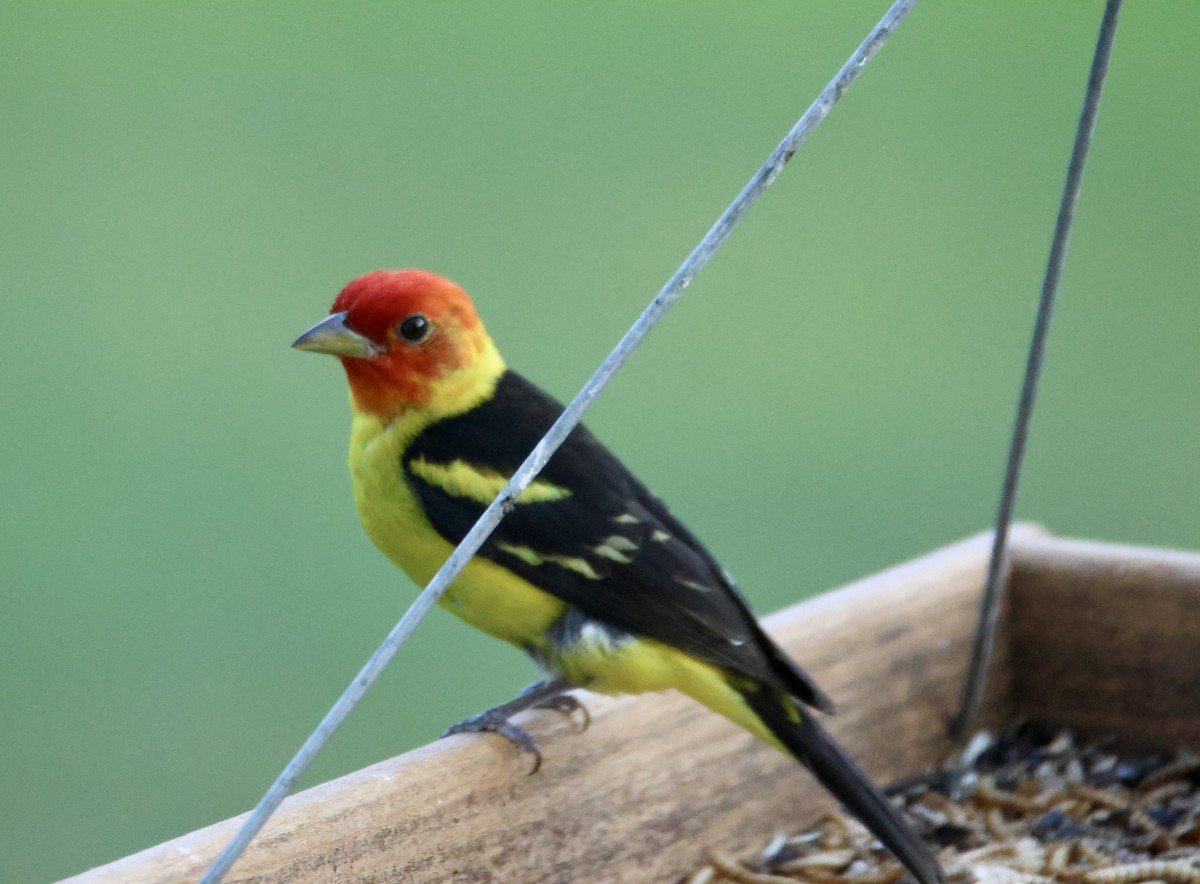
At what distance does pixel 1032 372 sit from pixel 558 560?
2.37 ft

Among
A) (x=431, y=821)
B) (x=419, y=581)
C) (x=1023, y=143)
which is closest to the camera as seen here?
(x=431, y=821)

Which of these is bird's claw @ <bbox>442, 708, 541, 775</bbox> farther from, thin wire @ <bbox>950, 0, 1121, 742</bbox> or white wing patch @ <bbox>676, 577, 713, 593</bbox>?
thin wire @ <bbox>950, 0, 1121, 742</bbox>

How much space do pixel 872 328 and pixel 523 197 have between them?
5.11 feet

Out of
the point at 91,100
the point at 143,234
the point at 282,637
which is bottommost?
the point at 282,637

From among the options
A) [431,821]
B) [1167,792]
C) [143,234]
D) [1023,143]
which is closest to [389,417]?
[431,821]

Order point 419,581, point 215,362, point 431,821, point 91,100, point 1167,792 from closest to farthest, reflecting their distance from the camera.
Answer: point 431,821, point 419,581, point 1167,792, point 215,362, point 91,100

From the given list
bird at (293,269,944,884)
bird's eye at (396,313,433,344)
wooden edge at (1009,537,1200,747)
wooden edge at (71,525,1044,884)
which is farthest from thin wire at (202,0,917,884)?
wooden edge at (1009,537,1200,747)

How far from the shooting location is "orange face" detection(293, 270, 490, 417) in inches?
89.4

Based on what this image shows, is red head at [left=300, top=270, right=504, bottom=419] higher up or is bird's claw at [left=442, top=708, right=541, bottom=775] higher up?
red head at [left=300, top=270, right=504, bottom=419]

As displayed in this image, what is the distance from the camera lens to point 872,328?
22.5 feet

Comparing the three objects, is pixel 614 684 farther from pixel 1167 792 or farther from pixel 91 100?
pixel 91 100

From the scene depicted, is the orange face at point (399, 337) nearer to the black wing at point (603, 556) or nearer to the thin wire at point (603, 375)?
the black wing at point (603, 556)

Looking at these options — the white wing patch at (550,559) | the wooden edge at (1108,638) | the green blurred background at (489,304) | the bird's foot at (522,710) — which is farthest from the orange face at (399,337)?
the green blurred background at (489,304)

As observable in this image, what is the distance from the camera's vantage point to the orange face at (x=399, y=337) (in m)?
2.27
